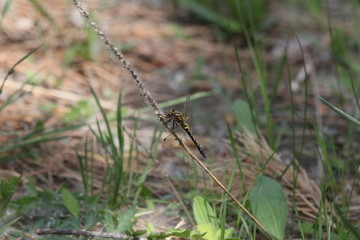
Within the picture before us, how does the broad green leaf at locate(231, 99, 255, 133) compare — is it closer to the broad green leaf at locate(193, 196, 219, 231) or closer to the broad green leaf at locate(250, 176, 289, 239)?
the broad green leaf at locate(250, 176, 289, 239)

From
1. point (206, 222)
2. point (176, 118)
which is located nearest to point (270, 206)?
point (206, 222)

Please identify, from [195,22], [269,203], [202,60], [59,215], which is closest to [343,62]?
[202,60]

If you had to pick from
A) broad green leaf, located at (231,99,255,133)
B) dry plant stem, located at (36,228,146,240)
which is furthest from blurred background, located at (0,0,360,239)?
dry plant stem, located at (36,228,146,240)

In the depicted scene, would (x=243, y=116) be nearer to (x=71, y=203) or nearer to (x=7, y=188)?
(x=71, y=203)

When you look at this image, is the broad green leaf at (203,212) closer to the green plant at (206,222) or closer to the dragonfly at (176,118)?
the green plant at (206,222)

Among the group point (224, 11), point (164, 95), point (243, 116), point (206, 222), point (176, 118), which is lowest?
point (164, 95)

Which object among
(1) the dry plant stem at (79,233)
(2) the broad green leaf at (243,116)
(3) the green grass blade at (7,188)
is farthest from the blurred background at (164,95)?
(1) the dry plant stem at (79,233)
